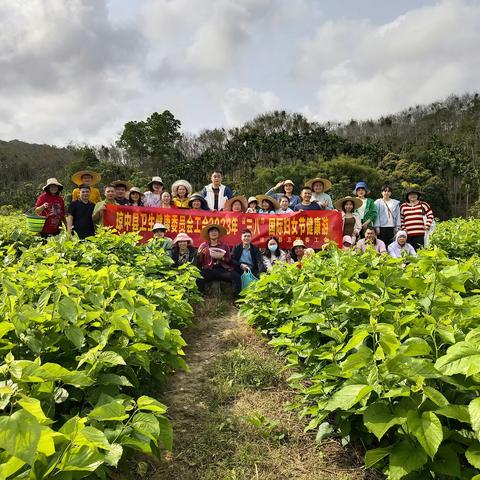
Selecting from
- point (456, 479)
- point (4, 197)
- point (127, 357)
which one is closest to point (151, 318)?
point (127, 357)

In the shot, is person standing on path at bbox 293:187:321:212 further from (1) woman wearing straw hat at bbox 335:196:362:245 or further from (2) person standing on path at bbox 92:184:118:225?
(2) person standing on path at bbox 92:184:118:225

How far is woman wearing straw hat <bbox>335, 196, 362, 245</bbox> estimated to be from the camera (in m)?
7.55

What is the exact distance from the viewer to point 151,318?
2160 mm

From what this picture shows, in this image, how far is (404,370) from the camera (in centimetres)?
172

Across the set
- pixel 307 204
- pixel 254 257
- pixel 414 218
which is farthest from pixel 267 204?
pixel 414 218

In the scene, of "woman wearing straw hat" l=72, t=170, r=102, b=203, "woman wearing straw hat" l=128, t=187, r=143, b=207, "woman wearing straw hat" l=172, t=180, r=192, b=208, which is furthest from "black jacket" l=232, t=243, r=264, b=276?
"woman wearing straw hat" l=72, t=170, r=102, b=203

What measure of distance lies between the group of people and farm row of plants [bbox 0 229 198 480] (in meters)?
3.29

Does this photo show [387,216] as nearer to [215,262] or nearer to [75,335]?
[215,262]

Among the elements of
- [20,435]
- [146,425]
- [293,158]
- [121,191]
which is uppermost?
[293,158]

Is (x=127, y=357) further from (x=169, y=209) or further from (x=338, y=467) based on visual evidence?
(x=169, y=209)

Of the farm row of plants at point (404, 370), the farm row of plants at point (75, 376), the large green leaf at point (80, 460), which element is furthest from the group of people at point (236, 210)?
the large green leaf at point (80, 460)

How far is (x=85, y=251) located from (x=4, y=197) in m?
47.7

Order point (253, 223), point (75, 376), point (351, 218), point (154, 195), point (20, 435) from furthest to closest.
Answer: point (154, 195) < point (351, 218) < point (253, 223) < point (75, 376) < point (20, 435)

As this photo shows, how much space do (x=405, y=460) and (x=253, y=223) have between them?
5856 mm
